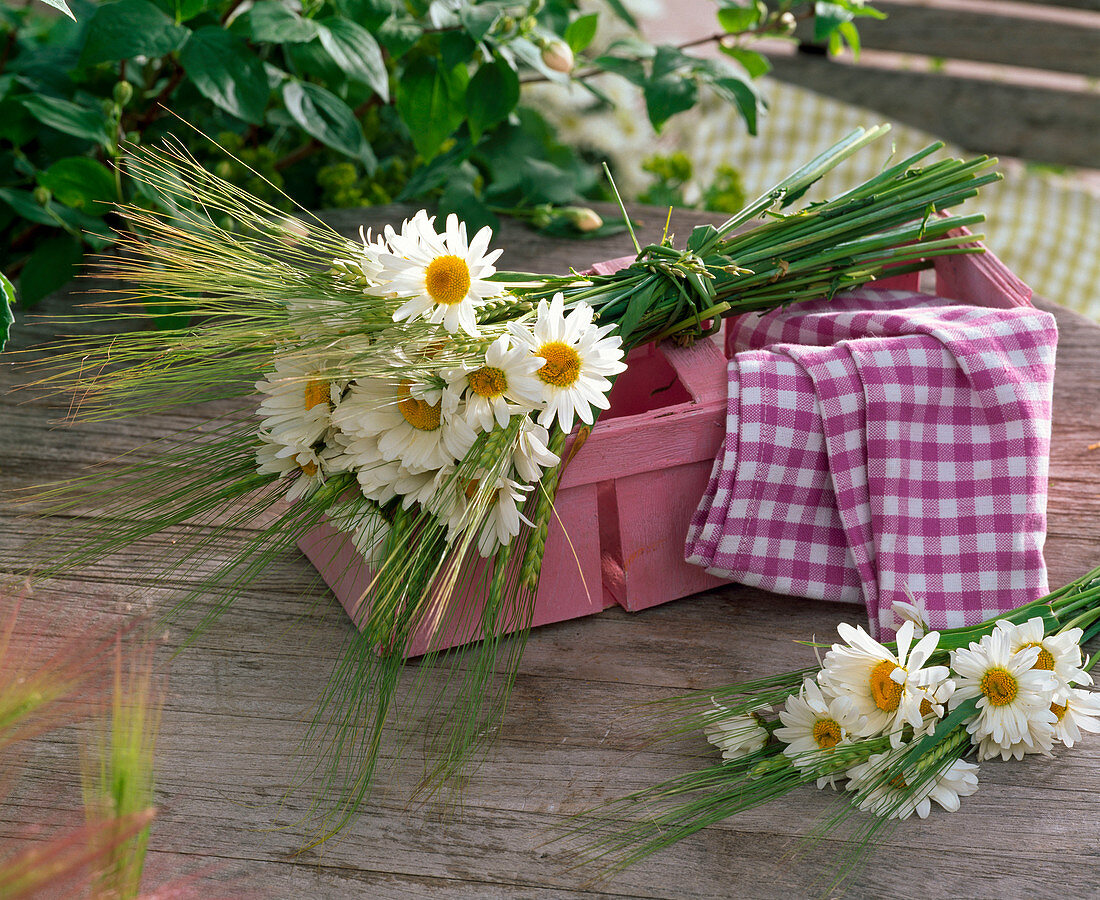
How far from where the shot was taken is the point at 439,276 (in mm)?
768

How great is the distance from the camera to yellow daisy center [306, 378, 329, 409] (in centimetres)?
82

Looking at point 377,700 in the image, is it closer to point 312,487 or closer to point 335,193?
point 312,487

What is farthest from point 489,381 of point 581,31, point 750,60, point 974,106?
point 974,106

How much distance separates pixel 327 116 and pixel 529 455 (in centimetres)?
73

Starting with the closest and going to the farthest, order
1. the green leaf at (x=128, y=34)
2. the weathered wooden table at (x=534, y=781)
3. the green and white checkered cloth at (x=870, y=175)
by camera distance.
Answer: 1. the weathered wooden table at (x=534, y=781)
2. the green leaf at (x=128, y=34)
3. the green and white checkered cloth at (x=870, y=175)

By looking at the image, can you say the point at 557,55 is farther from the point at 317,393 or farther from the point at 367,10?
the point at 317,393

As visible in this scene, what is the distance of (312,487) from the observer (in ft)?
2.77

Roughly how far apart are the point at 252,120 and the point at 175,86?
11.7 inches

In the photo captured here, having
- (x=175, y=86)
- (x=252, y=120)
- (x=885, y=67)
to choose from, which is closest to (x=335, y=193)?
(x=175, y=86)

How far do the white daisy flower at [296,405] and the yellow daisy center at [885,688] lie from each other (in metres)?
0.45

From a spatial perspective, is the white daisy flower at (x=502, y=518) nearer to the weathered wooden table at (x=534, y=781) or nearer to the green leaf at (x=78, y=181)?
the weathered wooden table at (x=534, y=781)

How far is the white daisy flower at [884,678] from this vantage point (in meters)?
0.75

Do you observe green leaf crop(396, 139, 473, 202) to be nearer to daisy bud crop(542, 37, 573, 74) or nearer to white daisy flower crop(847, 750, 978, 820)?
daisy bud crop(542, 37, 573, 74)

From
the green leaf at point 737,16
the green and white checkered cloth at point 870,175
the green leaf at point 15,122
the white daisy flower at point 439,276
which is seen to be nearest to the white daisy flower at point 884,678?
the white daisy flower at point 439,276
